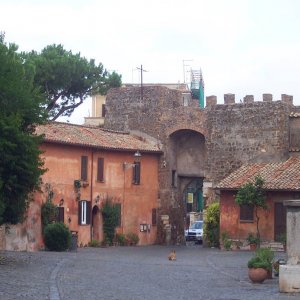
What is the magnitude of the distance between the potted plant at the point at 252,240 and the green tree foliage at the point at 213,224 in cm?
423

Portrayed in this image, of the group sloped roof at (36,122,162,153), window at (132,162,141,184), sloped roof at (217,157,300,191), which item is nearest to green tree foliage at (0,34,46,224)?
sloped roof at (36,122,162,153)

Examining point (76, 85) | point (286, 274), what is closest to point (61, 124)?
point (76, 85)

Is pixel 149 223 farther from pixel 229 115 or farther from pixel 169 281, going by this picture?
pixel 169 281

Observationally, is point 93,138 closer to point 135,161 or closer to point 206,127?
point 135,161

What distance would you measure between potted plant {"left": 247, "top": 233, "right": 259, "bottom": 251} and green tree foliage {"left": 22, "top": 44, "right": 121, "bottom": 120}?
2009cm

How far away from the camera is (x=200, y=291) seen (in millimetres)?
19672

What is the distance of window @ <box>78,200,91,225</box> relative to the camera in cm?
4394

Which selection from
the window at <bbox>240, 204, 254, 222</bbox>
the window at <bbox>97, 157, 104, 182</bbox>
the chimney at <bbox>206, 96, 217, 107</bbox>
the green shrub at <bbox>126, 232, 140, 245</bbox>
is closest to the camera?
the window at <bbox>240, 204, 254, 222</bbox>

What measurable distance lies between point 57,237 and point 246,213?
9.64 metres

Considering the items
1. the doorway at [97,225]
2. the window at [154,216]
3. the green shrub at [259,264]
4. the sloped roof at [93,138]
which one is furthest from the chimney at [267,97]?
the green shrub at [259,264]

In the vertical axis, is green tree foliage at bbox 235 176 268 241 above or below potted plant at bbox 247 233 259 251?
above

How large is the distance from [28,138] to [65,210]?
16.8 metres

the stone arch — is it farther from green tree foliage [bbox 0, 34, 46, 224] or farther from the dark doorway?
green tree foliage [bbox 0, 34, 46, 224]

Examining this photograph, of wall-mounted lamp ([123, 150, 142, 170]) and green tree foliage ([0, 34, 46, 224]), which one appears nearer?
green tree foliage ([0, 34, 46, 224])
